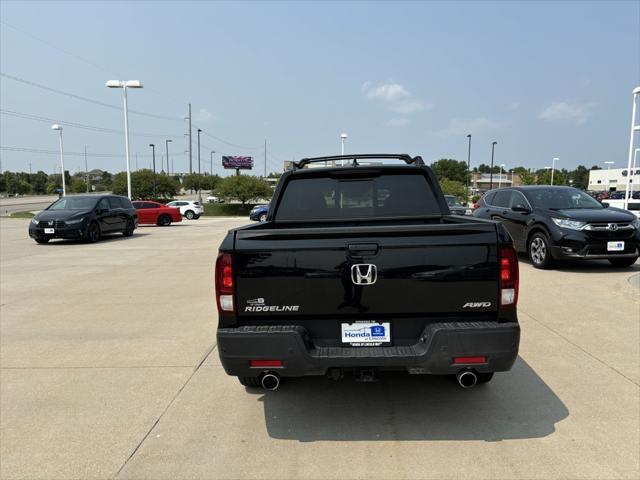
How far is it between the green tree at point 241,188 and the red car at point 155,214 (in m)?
31.6

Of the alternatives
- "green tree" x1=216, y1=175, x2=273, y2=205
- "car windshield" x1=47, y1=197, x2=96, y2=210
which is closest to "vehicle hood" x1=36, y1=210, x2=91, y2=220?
"car windshield" x1=47, y1=197, x2=96, y2=210

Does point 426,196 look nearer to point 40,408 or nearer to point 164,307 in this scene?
point 40,408

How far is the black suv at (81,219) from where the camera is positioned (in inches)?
567

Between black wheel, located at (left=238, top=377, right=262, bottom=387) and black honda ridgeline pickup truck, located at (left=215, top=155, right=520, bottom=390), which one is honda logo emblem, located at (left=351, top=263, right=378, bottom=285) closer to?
black honda ridgeline pickup truck, located at (left=215, top=155, right=520, bottom=390)

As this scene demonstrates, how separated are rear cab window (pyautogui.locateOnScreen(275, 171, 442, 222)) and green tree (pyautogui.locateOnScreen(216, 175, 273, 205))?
54417 millimetres

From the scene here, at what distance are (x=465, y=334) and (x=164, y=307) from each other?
5.00 m

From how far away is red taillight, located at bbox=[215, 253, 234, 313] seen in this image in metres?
2.96

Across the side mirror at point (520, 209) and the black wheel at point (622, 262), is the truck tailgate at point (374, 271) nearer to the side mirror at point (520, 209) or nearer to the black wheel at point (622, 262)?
the side mirror at point (520, 209)

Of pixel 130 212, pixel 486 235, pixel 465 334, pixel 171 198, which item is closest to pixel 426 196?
pixel 486 235

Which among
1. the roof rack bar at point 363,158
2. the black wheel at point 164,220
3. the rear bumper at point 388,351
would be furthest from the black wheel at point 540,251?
the black wheel at point 164,220

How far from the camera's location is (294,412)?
3508 millimetres

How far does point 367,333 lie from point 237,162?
119m

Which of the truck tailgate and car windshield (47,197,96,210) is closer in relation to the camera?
the truck tailgate

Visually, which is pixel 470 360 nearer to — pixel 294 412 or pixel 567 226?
pixel 294 412
